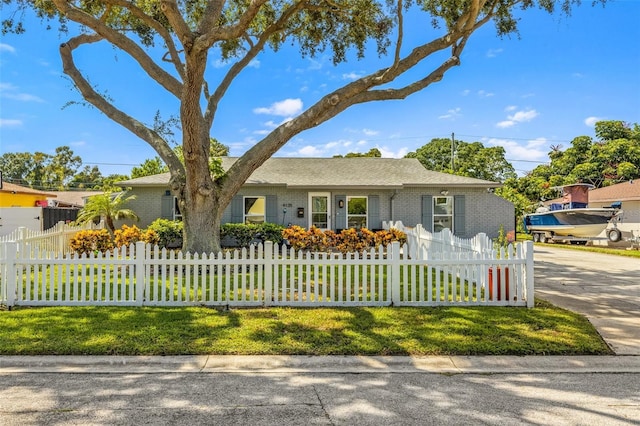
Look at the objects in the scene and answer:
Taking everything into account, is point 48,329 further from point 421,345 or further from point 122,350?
point 421,345

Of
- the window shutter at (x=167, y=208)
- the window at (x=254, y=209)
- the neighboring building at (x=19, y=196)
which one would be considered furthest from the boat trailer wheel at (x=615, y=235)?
the neighboring building at (x=19, y=196)

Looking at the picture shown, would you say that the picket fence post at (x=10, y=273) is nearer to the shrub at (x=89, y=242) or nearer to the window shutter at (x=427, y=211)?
the shrub at (x=89, y=242)

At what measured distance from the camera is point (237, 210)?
15703 millimetres

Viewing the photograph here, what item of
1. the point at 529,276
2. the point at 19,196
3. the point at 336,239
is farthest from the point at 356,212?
the point at 19,196

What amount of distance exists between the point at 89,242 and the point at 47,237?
3.67ft

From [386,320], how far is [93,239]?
966cm

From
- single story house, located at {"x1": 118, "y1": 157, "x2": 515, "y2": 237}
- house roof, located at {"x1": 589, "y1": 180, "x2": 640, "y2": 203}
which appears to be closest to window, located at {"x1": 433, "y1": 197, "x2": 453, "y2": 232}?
single story house, located at {"x1": 118, "y1": 157, "x2": 515, "y2": 237}

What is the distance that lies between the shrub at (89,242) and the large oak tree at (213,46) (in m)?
3.74

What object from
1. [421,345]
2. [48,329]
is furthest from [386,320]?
[48,329]

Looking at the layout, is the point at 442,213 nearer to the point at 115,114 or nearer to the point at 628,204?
the point at 115,114

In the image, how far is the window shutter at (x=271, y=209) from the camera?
15.8 metres

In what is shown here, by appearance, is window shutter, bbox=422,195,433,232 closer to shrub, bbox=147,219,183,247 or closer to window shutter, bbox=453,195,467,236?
window shutter, bbox=453,195,467,236

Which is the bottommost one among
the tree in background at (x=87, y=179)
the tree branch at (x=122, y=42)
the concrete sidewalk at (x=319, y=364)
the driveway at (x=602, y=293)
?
the concrete sidewalk at (x=319, y=364)

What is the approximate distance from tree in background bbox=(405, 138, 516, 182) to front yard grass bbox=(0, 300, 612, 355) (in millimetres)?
38248
